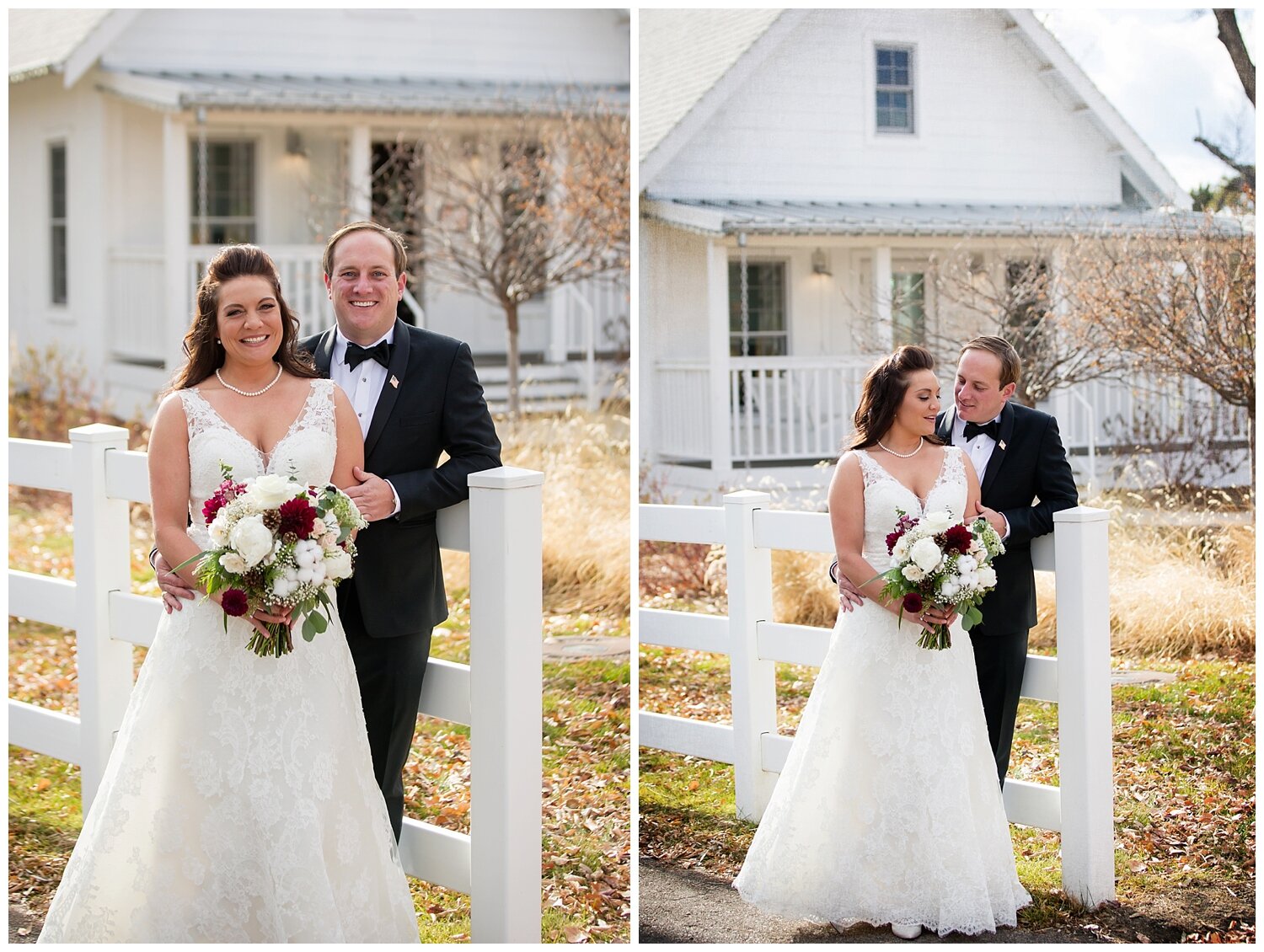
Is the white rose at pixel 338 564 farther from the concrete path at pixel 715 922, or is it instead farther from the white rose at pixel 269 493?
the concrete path at pixel 715 922

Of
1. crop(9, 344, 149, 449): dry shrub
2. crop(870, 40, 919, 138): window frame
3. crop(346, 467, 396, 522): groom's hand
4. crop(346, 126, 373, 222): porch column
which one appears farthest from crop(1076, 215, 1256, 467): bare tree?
crop(9, 344, 149, 449): dry shrub

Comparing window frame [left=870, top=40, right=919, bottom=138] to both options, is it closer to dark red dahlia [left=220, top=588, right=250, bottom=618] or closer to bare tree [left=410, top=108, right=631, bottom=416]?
bare tree [left=410, top=108, right=631, bottom=416]

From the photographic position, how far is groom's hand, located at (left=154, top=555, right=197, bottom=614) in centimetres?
337

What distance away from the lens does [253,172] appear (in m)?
13.3

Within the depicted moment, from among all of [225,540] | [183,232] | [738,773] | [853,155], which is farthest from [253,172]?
[225,540]

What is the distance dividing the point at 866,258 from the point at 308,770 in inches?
218

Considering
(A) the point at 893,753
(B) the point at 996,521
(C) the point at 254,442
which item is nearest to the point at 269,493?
(C) the point at 254,442

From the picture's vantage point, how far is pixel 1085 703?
4137 millimetres

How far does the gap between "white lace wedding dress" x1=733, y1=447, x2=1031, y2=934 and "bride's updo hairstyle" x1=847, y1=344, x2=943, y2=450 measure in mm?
82

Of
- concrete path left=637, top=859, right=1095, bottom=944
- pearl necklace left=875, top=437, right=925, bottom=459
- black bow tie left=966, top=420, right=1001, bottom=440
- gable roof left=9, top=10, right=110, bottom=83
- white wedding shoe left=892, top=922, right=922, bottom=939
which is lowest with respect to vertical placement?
concrete path left=637, top=859, right=1095, bottom=944

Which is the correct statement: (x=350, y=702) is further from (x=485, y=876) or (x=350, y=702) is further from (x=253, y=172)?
(x=253, y=172)

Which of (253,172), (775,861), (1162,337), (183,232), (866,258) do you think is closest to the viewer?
(775,861)

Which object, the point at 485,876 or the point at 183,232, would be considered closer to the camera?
the point at 485,876

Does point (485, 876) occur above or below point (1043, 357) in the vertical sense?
below
